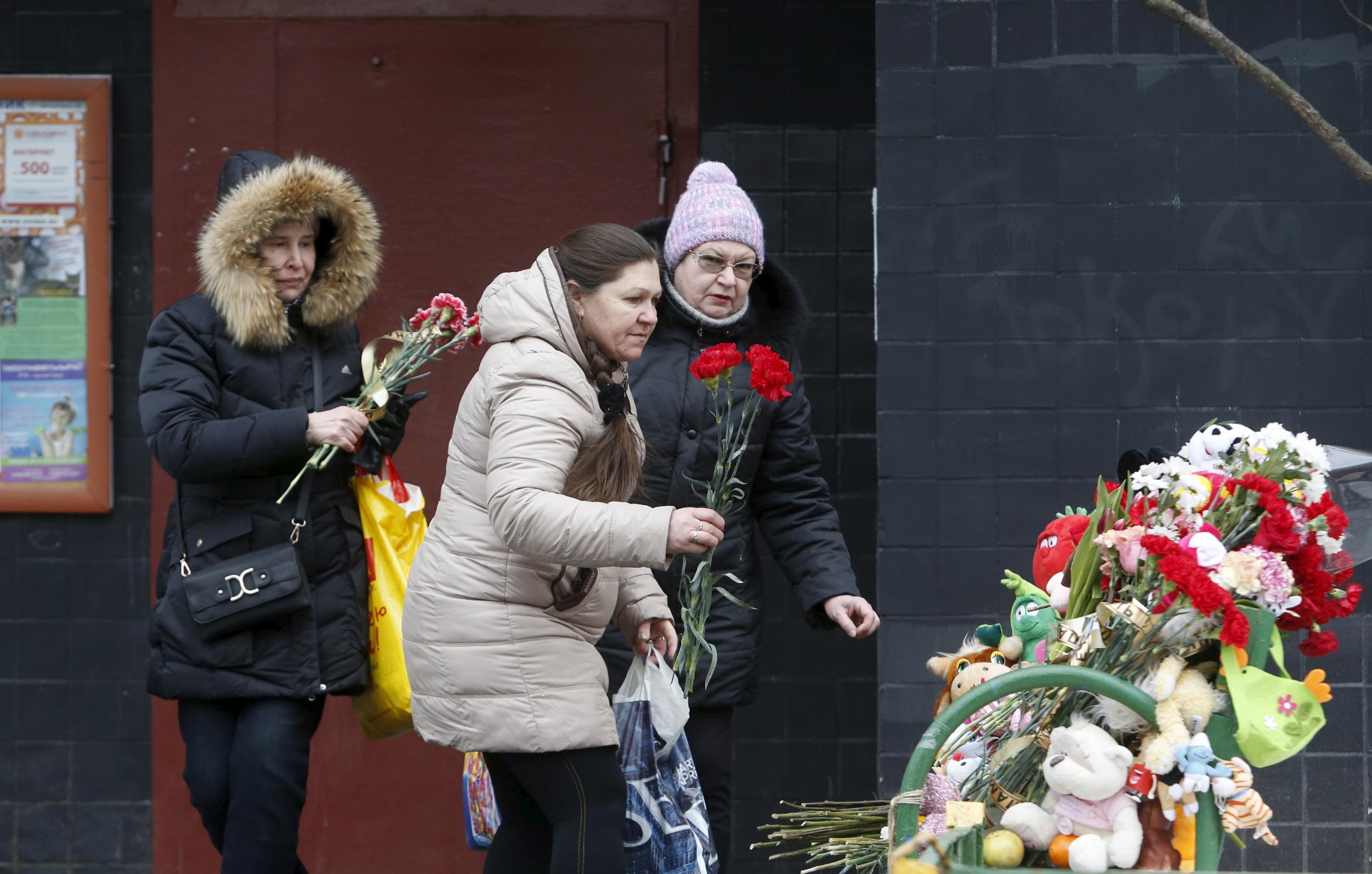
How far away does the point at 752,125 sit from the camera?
524 cm

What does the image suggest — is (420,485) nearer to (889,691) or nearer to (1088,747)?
(889,691)

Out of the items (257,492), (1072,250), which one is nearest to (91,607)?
(257,492)

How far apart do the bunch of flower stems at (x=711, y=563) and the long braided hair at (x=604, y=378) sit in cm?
27

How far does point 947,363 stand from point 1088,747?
2326 mm

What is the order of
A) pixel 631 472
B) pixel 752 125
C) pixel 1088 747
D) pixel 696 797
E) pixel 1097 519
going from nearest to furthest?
pixel 1088 747, pixel 1097 519, pixel 631 472, pixel 696 797, pixel 752 125

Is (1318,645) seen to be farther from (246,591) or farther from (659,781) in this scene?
(246,591)

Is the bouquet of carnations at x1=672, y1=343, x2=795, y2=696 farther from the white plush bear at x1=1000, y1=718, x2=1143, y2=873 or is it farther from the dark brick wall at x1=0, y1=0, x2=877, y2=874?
the dark brick wall at x1=0, y1=0, x2=877, y2=874

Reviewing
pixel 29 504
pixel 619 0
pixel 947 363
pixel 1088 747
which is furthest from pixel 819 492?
pixel 29 504

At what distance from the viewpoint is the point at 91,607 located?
5.35 m

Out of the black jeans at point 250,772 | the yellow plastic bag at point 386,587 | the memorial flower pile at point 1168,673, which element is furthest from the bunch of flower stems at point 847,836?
the black jeans at point 250,772

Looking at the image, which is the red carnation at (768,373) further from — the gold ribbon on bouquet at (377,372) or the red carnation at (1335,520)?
the red carnation at (1335,520)

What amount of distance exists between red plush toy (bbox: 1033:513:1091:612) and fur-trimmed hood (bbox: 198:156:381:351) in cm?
176

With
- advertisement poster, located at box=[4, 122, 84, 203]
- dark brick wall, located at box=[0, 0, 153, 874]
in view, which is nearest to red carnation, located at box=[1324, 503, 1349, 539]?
dark brick wall, located at box=[0, 0, 153, 874]

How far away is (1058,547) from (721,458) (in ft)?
2.49
